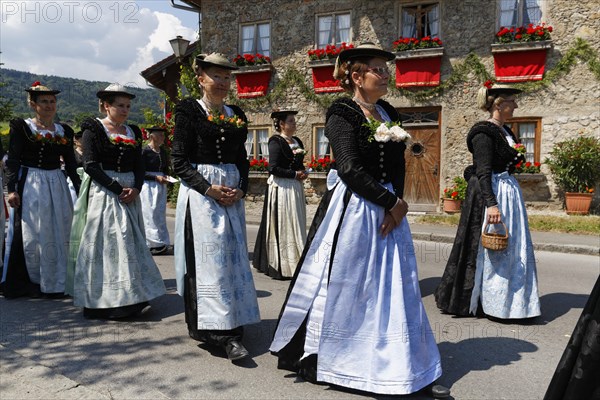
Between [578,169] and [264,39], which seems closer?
[578,169]

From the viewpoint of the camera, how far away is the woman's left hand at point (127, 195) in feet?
15.7

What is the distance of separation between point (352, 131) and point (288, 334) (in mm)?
1401

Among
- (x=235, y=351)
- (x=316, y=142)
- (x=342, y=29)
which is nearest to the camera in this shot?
(x=235, y=351)

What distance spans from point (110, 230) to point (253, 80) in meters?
12.4

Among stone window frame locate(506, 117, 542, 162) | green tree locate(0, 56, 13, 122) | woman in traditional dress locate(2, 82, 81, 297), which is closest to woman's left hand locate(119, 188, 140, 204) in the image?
woman in traditional dress locate(2, 82, 81, 297)

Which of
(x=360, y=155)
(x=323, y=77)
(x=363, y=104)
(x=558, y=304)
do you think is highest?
(x=323, y=77)

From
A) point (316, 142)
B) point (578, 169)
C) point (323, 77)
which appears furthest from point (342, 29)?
point (578, 169)

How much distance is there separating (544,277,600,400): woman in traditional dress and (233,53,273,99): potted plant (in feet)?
48.9

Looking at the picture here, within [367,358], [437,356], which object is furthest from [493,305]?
[367,358]

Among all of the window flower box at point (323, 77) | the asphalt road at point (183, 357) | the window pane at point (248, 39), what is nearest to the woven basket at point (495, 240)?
the asphalt road at point (183, 357)

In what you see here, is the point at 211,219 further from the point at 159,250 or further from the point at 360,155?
the point at 159,250

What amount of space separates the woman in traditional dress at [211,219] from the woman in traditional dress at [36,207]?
7.84 ft

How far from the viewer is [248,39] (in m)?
16.6

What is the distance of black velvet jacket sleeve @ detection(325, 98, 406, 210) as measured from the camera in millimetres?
3168
